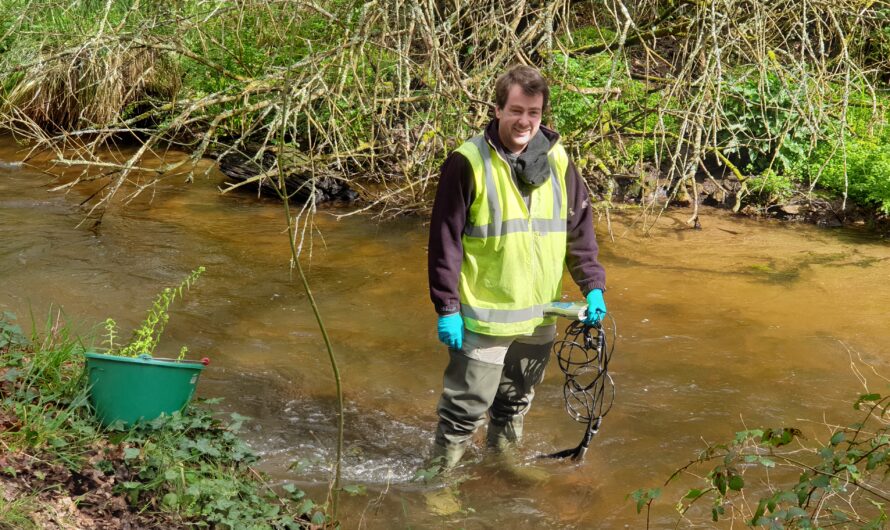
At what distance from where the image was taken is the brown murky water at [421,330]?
4.40 metres

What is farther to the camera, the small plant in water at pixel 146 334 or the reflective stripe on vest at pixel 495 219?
the small plant in water at pixel 146 334

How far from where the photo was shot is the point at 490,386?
4.05 meters

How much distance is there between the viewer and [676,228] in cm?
860

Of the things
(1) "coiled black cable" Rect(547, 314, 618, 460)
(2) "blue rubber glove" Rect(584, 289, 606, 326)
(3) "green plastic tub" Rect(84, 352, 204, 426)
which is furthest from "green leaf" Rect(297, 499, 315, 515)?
(2) "blue rubber glove" Rect(584, 289, 606, 326)

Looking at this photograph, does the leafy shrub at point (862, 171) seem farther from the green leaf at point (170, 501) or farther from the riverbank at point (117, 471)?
the green leaf at point (170, 501)

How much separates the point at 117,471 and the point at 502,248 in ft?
5.71

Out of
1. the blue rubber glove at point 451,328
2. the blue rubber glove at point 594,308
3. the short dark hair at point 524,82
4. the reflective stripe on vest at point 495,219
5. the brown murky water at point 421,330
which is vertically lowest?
the brown murky water at point 421,330

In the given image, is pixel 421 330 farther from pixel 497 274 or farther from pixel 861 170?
pixel 861 170

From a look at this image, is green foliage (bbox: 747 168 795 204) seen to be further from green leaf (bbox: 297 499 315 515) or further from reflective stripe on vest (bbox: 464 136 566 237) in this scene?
green leaf (bbox: 297 499 315 515)

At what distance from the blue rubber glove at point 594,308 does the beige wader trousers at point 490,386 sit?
24cm

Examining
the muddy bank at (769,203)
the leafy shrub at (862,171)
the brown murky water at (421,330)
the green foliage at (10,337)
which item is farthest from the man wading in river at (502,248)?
the leafy shrub at (862,171)

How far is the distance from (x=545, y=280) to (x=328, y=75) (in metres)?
3.75

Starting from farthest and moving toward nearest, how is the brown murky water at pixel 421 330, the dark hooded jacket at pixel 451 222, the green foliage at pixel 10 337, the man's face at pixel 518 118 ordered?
1. the brown murky water at pixel 421 330
2. the green foliage at pixel 10 337
3. the dark hooded jacket at pixel 451 222
4. the man's face at pixel 518 118

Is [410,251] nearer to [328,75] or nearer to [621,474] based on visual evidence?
[328,75]
